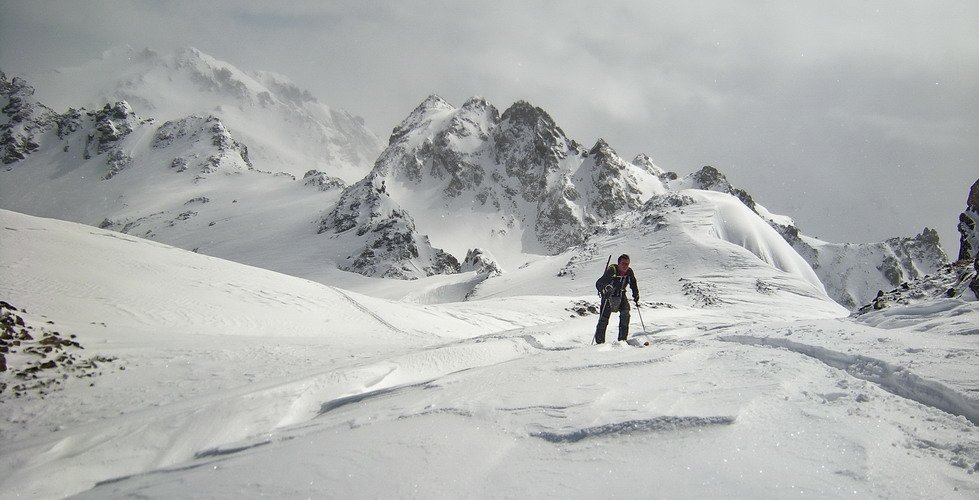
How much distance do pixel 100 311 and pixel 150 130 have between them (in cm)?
13362

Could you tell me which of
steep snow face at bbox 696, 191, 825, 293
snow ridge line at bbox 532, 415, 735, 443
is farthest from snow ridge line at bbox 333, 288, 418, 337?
steep snow face at bbox 696, 191, 825, 293

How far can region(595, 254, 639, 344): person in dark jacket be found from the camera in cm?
779

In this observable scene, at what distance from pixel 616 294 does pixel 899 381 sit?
4.69 meters

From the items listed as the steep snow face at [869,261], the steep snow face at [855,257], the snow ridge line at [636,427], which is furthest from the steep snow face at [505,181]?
the snow ridge line at [636,427]

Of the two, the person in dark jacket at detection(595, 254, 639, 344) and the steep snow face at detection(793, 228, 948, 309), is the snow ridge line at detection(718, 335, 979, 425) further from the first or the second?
the steep snow face at detection(793, 228, 948, 309)

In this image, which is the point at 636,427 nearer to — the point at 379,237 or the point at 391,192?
the point at 379,237

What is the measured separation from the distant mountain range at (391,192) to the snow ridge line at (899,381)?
5232 centimetres

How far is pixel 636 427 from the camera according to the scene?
99.3 inches

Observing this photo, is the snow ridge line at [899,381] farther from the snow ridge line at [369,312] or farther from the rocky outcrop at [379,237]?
the rocky outcrop at [379,237]

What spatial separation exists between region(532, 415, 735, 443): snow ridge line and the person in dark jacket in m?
5.29

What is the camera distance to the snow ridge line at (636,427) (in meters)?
2.48

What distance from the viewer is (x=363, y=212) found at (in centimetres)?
6288

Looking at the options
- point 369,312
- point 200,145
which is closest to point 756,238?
point 369,312

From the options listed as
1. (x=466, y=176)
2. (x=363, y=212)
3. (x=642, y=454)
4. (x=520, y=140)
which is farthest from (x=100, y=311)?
(x=520, y=140)
